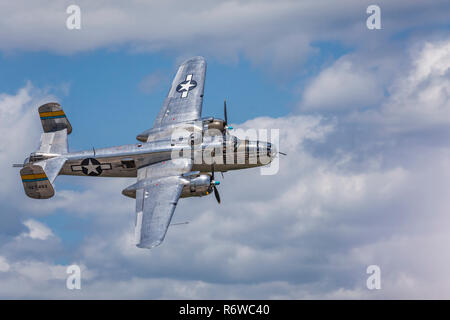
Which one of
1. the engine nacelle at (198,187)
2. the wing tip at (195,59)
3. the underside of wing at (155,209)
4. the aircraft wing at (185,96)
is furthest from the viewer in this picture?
the wing tip at (195,59)

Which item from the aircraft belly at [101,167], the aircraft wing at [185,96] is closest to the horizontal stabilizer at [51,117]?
the aircraft belly at [101,167]

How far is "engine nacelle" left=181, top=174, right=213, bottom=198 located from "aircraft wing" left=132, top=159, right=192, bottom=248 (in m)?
0.55

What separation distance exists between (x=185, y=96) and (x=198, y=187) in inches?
477

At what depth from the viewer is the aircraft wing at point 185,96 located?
61219 mm

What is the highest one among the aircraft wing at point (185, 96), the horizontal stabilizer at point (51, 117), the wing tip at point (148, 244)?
the aircraft wing at point (185, 96)

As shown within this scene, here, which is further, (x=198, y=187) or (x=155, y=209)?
(x=198, y=187)

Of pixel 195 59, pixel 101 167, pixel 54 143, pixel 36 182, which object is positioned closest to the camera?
pixel 36 182

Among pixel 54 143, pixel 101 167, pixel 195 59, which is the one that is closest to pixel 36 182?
pixel 101 167

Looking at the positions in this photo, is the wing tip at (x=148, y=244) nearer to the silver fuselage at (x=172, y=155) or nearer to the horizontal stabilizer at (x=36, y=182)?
the silver fuselage at (x=172, y=155)

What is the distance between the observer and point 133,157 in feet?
188

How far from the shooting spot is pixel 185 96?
206 feet

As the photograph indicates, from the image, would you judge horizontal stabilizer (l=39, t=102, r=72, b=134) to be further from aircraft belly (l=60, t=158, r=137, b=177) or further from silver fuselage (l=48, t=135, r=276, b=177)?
aircraft belly (l=60, t=158, r=137, b=177)

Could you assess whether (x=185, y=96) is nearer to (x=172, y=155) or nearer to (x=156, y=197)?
(x=172, y=155)

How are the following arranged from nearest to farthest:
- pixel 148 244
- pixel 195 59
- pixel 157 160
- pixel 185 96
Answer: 1. pixel 148 244
2. pixel 157 160
3. pixel 185 96
4. pixel 195 59
